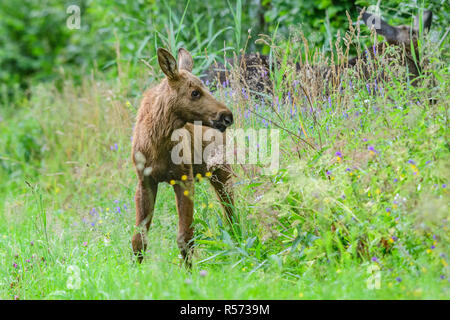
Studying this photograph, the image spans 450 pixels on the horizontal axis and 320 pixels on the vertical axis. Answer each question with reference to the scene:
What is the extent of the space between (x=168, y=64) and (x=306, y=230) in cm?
168

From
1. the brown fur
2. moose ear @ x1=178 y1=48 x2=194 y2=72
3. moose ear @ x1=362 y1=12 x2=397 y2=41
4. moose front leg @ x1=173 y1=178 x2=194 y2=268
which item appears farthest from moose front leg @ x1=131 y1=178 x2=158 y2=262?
moose ear @ x1=362 y1=12 x2=397 y2=41

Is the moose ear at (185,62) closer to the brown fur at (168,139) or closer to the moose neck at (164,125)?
the brown fur at (168,139)

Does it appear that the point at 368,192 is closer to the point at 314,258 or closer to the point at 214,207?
the point at 314,258

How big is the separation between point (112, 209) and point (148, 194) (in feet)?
4.56

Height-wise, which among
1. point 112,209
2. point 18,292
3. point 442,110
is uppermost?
point 442,110

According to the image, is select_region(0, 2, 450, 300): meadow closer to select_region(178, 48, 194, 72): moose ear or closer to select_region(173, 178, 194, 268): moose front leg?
select_region(173, 178, 194, 268): moose front leg

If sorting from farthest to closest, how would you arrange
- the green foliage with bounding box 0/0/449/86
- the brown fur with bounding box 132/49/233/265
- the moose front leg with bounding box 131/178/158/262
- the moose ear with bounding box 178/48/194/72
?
the green foliage with bounding box 0/0/449/86 → the moose ear with bounding box 178/48/194/72 → the moose front leg with bounding box 131/178/158/262 → the brown fur with bounding box 132/49/233/265

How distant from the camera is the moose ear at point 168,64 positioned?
4.60 metres

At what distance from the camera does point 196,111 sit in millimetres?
4719

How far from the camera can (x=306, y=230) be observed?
4469 mm

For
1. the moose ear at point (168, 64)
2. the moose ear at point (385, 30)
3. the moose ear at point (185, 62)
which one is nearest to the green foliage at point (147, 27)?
the moose ear at point (385, 30)

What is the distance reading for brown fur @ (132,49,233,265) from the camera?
15.5ft

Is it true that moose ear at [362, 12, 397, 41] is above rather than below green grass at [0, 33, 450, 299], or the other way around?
above
